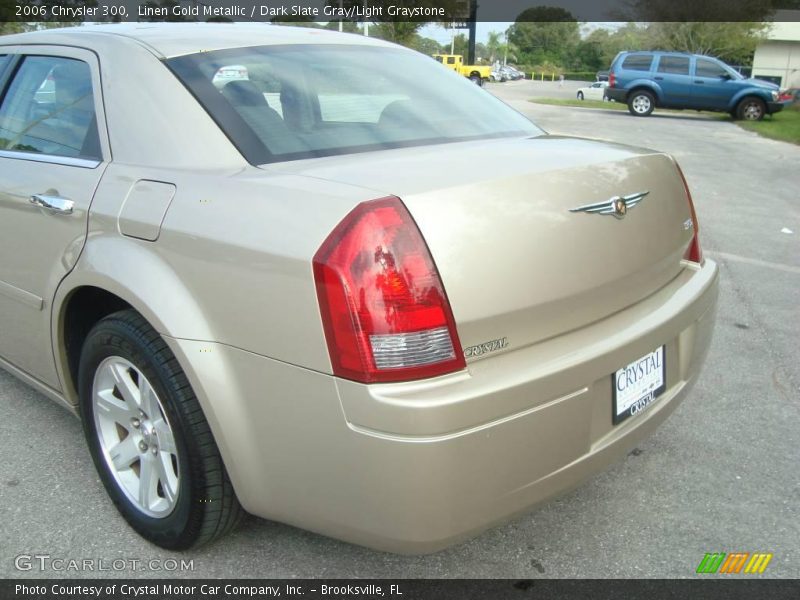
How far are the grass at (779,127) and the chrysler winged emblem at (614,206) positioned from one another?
49.9ft

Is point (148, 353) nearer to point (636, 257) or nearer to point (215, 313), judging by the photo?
point (215, 313)

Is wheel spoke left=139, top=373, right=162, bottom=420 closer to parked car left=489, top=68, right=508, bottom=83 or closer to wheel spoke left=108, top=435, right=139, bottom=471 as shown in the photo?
wheel spoke left=108, top=435, right=139, bottom=471

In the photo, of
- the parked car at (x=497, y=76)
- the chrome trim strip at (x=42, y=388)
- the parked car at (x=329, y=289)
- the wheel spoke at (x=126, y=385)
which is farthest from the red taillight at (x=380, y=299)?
the parked car at (x=497, y=76)

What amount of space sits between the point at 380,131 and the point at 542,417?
1095 mm

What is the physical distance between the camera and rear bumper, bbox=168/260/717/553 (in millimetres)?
1697

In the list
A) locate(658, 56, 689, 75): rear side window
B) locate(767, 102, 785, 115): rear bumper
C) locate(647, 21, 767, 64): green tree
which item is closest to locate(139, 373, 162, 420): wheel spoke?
locate(658, 56, 689, 75): rear side window

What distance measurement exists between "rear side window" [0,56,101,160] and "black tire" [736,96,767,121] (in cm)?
2145

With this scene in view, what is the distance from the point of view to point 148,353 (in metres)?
2.07

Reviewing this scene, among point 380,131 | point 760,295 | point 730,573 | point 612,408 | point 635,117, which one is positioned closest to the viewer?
point 612,408

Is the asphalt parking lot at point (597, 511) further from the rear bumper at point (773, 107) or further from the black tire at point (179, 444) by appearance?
the rear bumper at point (773, 107)

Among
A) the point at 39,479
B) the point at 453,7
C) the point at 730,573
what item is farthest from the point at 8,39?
the point at 453,7

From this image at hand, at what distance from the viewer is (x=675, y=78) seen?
20.8m

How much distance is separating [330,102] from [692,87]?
20894 mm

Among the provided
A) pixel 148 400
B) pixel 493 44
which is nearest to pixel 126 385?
pixel 148 400
